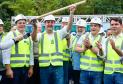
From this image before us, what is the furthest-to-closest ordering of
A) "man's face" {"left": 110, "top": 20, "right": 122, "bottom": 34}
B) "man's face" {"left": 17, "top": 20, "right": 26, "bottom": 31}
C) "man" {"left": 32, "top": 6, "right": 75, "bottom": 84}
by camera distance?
"man" {"left": 32, "top": 6, "right": 75, "bottom": 84}, "man's face" {"left": 17, "top": 20, "right": 26, "bottom": 31}, "man's face" {"left": 110, "top": 20, "right": 122, "bottom": 34}

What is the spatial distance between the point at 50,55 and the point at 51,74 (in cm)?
41

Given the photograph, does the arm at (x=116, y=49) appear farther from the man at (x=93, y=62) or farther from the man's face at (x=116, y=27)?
the man at (x=93, y=62)

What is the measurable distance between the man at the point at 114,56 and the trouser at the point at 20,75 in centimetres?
172

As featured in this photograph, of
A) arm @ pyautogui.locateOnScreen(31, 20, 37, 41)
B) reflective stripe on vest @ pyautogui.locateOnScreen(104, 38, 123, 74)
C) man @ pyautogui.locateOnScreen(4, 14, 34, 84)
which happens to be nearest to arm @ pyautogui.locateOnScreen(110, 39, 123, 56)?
reflective stripe on vest @ pyautogui.locateOnScreen(104, 38, 123, 74)

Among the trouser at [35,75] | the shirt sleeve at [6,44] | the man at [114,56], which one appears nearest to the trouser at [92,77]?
the man at [114,56]

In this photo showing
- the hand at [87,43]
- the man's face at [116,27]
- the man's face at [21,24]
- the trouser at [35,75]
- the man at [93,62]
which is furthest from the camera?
the trouser at [35,75]

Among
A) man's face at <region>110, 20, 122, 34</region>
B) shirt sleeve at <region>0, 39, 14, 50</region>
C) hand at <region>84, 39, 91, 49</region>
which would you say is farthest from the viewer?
hand at <region>84, 39, 91, 49</region>

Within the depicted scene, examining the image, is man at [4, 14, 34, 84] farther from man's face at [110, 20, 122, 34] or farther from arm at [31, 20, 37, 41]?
man's face at [110, 20, 122, 34]

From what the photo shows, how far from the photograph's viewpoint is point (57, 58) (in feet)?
31.2

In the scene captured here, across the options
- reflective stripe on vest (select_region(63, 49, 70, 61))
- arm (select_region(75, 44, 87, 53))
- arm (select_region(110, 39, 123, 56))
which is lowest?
reflective stripe on vest (select_region(63, 49, 70, 61))

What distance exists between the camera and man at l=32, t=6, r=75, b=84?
9500 millimetres

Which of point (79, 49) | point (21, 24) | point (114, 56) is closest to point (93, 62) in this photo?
point (79, 49)

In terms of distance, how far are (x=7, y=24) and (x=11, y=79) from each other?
21627mm

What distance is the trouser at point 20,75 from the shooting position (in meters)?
9.30
